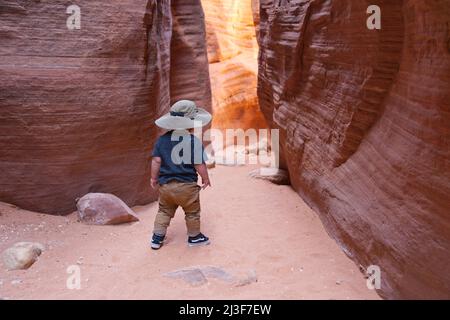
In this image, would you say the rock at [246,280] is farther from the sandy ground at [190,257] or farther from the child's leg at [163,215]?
the child's leg at [163,215]

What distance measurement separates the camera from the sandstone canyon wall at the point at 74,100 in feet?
15.5

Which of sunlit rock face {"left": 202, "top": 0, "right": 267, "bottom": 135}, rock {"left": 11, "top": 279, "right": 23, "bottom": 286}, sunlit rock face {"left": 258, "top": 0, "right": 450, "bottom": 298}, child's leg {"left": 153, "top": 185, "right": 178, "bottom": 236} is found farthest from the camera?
sunlit rock face {"left": 202, "top": 0, "right": 267, "bottom": 135}

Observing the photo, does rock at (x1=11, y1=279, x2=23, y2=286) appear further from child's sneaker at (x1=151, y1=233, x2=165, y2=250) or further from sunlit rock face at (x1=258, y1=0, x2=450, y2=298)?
sunlit rock face at (x1=258, y1=0, x2=450, y2=298)

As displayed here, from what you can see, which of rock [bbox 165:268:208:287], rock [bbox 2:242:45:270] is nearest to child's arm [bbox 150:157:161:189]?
rock [bbox 165:268:208:287]

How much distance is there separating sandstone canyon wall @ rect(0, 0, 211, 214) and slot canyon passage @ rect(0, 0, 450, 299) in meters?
0.01

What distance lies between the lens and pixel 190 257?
3891 millimetres

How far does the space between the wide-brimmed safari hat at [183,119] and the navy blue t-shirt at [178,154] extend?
89 millimetres

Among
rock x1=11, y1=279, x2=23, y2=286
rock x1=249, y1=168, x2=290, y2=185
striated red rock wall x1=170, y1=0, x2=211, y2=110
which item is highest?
striated red rock wall x1=170, y1=0, x2=211, y2=110

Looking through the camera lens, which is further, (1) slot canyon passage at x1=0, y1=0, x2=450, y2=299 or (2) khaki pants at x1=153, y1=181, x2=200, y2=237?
(2) khaki pants at x1=153, y1=181, x2=200, y2=237

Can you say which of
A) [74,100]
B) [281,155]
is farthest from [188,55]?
[74,100]

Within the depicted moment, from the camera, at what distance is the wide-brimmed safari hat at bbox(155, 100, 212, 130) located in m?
3.91

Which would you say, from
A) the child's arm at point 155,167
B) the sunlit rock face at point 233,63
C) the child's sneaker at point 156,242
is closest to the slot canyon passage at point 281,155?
the child's sneaker at point 156,242

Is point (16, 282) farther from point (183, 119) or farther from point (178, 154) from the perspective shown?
point (183, 119)
